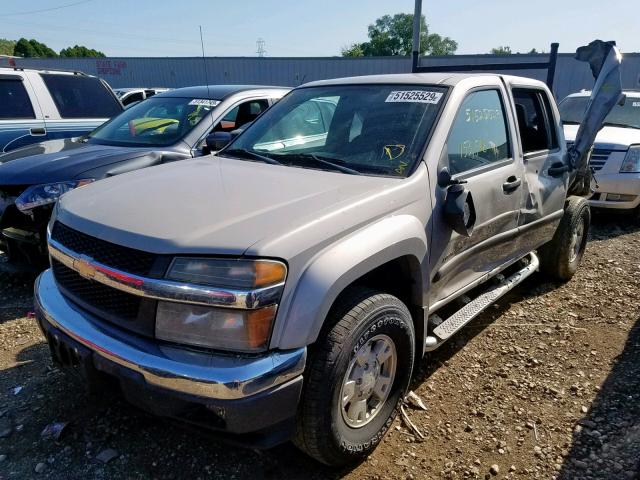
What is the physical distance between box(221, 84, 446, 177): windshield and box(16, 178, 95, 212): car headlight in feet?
4.73

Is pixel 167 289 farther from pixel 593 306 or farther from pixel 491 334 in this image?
pixel 593 306

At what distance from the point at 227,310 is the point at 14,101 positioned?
5966 mm

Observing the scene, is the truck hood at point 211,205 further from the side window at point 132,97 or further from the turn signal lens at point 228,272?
the side window at point 132,97

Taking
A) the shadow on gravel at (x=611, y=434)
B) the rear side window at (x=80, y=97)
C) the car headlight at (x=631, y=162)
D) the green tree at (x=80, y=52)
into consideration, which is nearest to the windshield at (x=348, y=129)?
the shadow on gravel at (x=611, y=434)

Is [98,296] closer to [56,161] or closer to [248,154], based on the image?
[248,154]

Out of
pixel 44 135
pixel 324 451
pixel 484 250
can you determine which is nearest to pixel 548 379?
pixel 484 250

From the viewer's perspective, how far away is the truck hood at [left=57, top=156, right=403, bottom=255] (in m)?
1.93

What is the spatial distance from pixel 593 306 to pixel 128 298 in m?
3.89

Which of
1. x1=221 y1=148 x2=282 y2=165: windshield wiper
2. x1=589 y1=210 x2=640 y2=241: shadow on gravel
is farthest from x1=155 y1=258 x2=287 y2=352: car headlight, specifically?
x1=589 y1=210 x2=640 y2=241: shadow on gravel

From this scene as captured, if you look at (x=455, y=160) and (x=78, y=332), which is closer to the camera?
(x=78, y=332)

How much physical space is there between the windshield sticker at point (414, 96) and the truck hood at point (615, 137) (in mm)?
4243

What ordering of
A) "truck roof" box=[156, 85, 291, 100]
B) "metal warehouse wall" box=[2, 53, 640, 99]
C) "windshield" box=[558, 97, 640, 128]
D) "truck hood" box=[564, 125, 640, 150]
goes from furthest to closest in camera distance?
"metal warehouse wall" box=[2, 53, 640, 99], "windshield" box=[558, 97, 640, 128], "truck hood" box=[564, 125, 640, 150], "truck roof" box=[156, 85, 291, 100]

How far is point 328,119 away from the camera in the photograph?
3326 millimetres

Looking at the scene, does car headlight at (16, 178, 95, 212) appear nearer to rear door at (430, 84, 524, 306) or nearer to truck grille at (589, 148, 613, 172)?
rear door at (430, 84, 524, 306)
